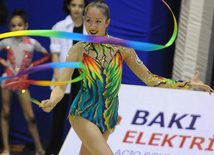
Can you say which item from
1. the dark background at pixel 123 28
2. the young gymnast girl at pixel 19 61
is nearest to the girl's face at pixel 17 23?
the young gymnast girl at pixel 19 61

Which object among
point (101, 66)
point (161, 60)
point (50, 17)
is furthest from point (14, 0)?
point (101, 66)

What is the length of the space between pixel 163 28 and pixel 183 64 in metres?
0.52

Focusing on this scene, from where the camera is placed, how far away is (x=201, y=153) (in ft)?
15.9

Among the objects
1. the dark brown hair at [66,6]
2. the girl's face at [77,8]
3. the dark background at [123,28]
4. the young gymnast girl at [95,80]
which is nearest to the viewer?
the young gymnast girl at [95,80]

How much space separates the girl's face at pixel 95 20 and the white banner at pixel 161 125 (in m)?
1.80

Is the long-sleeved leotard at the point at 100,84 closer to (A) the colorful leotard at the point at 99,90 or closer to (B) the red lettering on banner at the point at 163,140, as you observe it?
(A) the colorful leotard at the point at 99,90

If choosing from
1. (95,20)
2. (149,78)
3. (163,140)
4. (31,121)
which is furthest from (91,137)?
(31,121)

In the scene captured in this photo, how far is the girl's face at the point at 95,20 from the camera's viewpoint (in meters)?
3.26

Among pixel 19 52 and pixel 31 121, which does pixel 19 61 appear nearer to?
pixel 19 52

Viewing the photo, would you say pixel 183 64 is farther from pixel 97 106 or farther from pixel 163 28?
pixel 97 106

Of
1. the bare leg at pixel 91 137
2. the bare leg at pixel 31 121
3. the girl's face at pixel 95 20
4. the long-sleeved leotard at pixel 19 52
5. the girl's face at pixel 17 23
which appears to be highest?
the girl's face at pixel 95 20

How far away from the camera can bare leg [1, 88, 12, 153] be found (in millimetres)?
5609

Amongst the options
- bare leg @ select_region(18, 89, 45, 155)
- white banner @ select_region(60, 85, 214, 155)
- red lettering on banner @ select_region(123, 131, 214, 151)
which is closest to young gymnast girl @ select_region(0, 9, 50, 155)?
bare leg @ select_region(18, 89, 45, 155)

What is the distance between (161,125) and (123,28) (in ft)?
4.58
